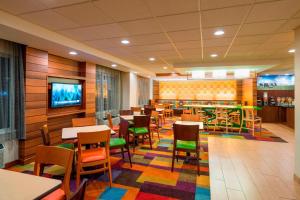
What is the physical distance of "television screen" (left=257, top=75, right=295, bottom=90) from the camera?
9219mm

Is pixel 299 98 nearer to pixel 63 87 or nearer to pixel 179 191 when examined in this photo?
pixel 179 191

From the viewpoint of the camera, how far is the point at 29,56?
356cm

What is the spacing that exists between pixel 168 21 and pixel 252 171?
3057 mm

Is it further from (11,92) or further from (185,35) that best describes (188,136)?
(11,92)

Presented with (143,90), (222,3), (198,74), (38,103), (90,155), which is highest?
(222,3)

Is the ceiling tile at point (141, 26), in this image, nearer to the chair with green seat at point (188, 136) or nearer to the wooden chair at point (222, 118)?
the chair with green seat at point (188, 136)

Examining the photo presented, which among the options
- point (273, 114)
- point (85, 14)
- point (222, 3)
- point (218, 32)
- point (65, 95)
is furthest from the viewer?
point (273, 114)

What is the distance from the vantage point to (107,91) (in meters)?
6.78

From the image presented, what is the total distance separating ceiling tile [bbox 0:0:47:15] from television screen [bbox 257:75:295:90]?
1041 centimetres

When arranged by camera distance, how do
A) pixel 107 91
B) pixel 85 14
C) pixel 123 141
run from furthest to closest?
pixel 107 91 → pixel 123 141 → pixel 85 14

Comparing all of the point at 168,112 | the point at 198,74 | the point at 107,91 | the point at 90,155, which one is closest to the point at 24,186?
the point at 90,155

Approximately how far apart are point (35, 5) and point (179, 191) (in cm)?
324

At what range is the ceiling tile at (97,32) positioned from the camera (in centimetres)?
297

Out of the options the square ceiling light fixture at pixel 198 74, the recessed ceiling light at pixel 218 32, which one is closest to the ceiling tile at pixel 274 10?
the recessed ceiling light at pixel 218 32
